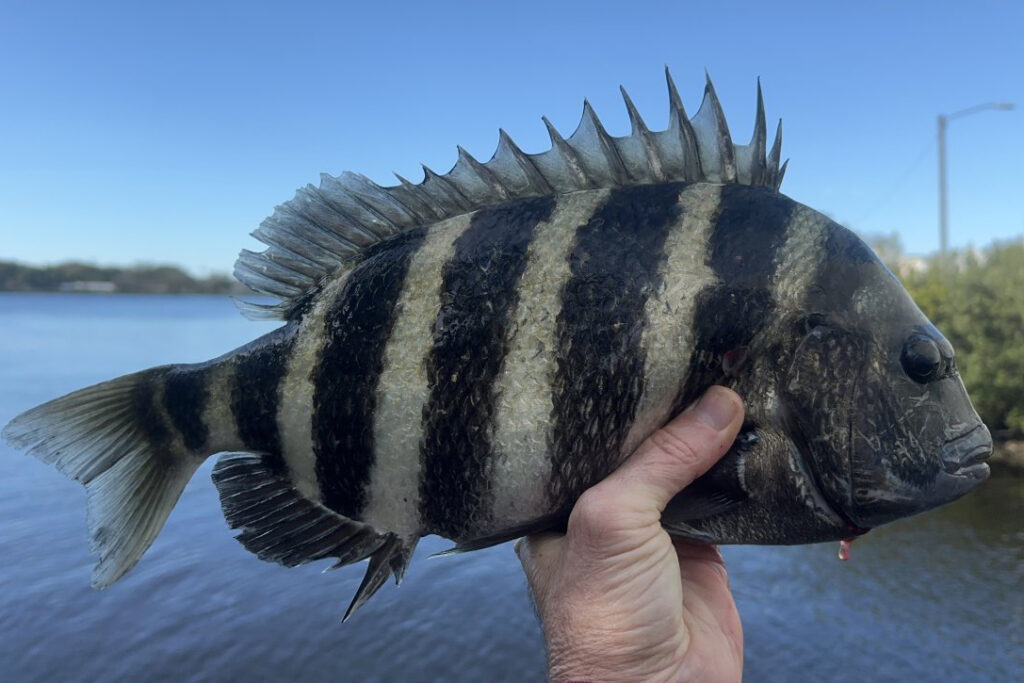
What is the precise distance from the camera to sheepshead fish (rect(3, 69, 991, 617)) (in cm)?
184

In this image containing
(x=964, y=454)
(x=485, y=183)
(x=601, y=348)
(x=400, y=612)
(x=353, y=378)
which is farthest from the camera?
(x=400, y=612)

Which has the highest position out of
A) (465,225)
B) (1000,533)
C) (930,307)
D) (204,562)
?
(465,225)

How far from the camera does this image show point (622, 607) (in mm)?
1980

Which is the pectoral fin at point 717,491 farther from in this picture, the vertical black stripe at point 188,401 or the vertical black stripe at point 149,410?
the vertical black stripe at point 149,410

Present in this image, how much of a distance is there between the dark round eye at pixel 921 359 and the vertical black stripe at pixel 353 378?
4.63 feet

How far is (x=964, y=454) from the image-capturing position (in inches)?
70.5

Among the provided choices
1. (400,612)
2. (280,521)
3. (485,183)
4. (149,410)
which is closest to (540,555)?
(280,521)

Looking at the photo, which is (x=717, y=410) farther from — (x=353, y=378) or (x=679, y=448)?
(x=353, y=378)

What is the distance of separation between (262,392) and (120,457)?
0.58 metres

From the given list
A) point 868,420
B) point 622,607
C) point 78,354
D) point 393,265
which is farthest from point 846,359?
point 78,354

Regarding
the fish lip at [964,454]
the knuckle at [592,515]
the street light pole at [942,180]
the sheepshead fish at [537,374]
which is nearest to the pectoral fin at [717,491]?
the sheepshead fish at [537,374]

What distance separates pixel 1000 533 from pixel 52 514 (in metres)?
21.8

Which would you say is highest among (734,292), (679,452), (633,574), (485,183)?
(485,183)

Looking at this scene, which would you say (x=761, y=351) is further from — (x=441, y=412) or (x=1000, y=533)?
(x=1000, y=533)
